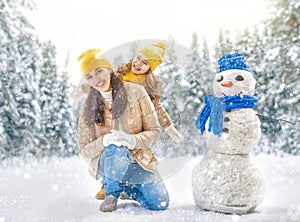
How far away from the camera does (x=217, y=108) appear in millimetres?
1925

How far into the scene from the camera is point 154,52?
1836mm

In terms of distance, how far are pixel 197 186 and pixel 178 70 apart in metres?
0.56

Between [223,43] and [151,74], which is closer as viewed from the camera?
[151,74]

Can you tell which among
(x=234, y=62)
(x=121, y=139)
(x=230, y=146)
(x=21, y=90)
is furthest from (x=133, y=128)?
(x=21, y=90)

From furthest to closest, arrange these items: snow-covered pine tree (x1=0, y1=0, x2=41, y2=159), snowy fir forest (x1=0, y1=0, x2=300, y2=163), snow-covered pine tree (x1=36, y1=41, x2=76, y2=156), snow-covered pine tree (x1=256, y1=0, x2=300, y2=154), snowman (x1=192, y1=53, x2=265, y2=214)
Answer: snow-covered pine tree (x1=36, y1=41, x2=76, y2=156) → snow-covered pine tree (x1=256, y1=0, x2=300, y2=154) → snowy fir forest (x1=0, y1=0, x2=300, y2=163) → snow-covered pine tree (x1=0, y1=0, x2=41, y2=159) → snowman (x1=192, y1=53, x2=265, y2=214)

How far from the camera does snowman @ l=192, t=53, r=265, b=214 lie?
1866 mm

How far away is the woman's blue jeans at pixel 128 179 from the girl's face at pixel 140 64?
35 centimetres

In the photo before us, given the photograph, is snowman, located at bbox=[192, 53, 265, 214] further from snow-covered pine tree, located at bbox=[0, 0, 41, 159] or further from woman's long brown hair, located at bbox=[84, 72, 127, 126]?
snow-covered pine tree, located at bbox=[0, 0, 41, 159]

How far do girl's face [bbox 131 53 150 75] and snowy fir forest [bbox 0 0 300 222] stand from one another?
0.05 meters

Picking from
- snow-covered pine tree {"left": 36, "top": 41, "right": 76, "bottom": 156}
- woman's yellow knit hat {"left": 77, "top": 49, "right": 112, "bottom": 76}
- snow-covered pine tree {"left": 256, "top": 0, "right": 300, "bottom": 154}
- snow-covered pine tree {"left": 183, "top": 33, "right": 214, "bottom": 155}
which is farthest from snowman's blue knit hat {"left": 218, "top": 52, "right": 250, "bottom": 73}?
snow-covered pine tree {"left": 36, "top": 41, "right": 76, "bottom": 156}

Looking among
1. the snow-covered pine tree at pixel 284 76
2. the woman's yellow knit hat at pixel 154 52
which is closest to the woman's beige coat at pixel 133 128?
the woman's yellow knit hat at pixel 154 52

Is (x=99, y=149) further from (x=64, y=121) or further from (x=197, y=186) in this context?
(x=64, y=121)

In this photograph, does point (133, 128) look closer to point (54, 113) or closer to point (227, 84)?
point (227, 84)

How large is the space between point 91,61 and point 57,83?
16.4ft
